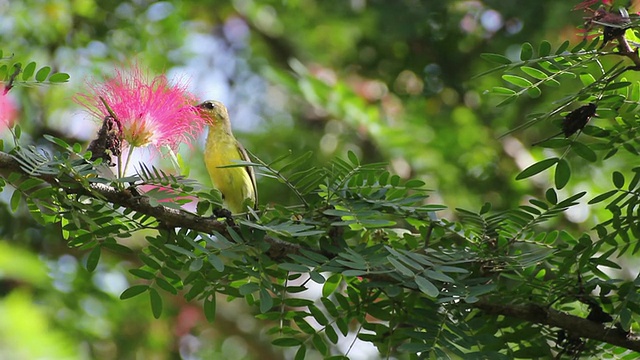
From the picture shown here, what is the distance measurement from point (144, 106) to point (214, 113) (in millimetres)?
702

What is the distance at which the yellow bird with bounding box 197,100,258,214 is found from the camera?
247 cm

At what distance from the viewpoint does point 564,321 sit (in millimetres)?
1881

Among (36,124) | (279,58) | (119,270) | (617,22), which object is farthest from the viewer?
(279,58)

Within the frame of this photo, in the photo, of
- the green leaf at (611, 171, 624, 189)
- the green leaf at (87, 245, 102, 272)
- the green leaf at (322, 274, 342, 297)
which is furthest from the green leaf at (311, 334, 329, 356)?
the green leaf at (611, 171, 624, 189)

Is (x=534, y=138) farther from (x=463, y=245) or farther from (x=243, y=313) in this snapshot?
(x=463, y=245)

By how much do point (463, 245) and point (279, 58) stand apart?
16.7ft

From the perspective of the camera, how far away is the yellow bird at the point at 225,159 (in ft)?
8.12

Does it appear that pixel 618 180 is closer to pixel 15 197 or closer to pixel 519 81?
pixel 519 81

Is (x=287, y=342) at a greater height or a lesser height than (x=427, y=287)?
lesser

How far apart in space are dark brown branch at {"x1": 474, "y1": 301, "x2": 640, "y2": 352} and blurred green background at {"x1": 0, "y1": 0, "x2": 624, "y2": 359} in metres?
2.35

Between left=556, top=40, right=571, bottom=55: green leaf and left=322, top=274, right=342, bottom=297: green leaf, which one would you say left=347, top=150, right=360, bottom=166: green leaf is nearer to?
left=322, top=274, right=342, bottom=297: green leaf

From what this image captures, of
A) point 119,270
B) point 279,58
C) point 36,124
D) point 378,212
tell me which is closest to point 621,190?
point 378,212

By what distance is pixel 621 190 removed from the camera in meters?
1.90

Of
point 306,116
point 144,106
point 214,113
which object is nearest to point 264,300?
point 144,106
